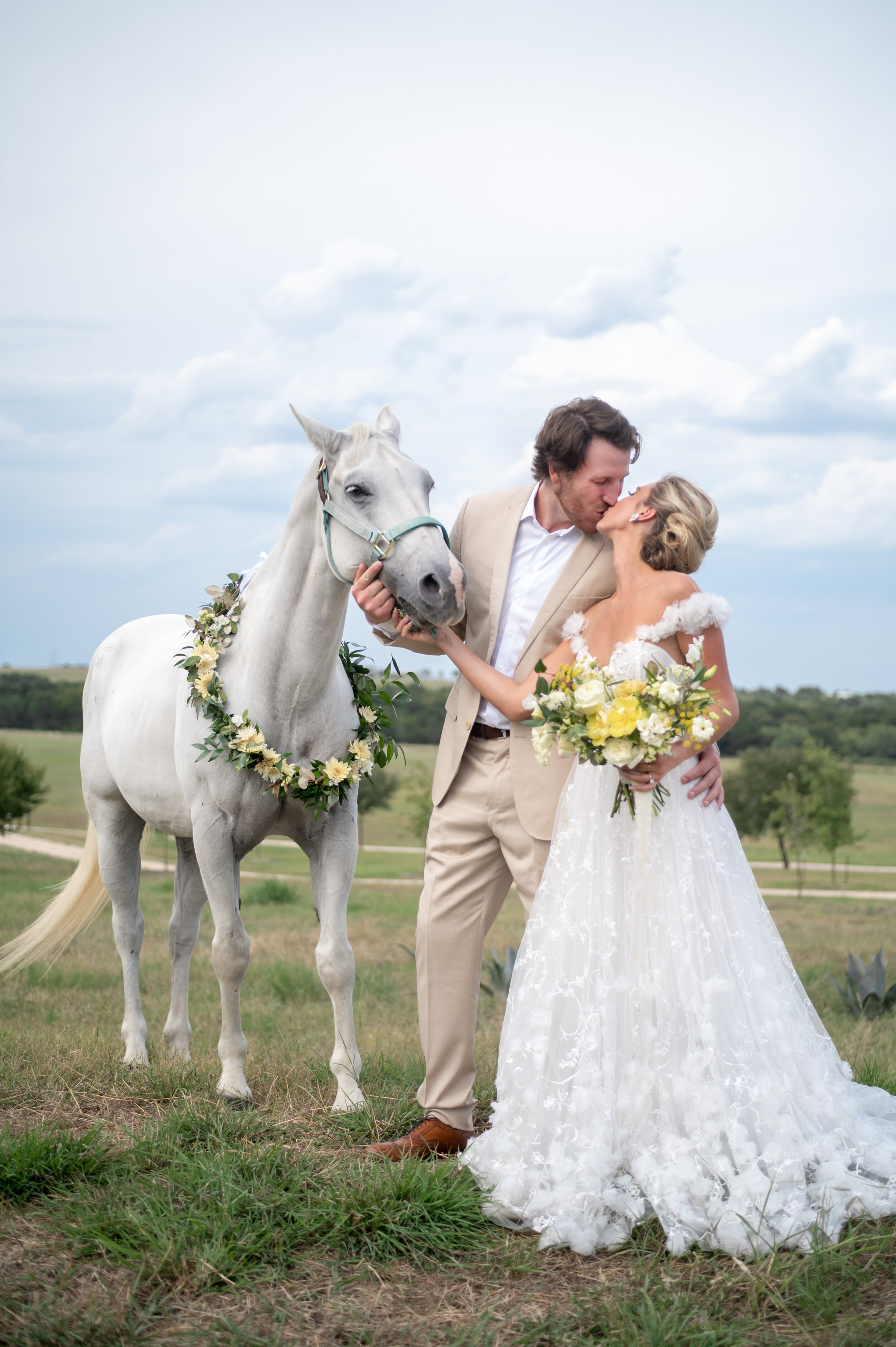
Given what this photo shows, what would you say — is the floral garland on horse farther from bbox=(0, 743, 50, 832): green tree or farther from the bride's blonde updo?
bbox=(0, 743, 50, 832): green tree

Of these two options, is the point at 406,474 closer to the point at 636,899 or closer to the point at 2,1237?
the point at 636,899

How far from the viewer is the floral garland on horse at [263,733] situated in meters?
4.14

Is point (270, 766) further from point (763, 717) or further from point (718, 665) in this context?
point (763, 717)

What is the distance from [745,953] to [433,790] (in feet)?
4.61

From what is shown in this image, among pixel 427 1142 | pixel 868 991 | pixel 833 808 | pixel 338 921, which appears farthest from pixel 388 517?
pixel 833 808

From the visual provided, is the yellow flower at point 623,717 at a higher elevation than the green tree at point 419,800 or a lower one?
higher

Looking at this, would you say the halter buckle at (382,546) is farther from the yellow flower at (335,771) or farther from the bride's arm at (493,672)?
the yellow flower at (335,771)

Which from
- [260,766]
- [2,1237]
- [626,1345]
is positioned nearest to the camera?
[626,1345]

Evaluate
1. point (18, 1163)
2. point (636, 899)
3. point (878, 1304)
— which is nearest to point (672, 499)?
point (636, 899)

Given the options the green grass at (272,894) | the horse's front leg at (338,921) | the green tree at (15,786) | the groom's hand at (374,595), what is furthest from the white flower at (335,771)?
the green tree at (15,786)

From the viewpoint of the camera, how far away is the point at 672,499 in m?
3.52

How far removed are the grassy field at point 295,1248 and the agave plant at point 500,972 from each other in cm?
388

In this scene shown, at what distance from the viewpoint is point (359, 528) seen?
371cm

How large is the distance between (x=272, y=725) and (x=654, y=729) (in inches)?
69.8
